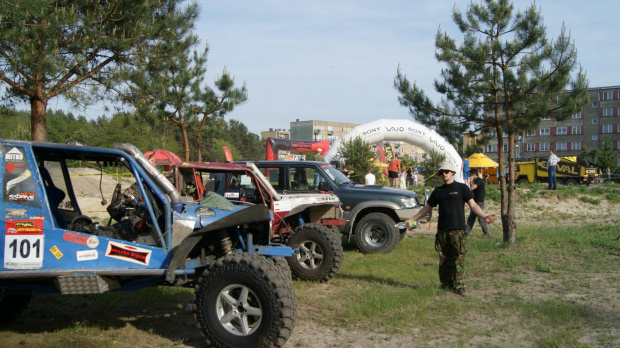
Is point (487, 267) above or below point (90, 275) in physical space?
below

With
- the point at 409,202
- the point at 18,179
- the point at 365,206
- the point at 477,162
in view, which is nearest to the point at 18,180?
the point at 18,179

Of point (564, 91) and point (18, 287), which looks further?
point (564, 91)

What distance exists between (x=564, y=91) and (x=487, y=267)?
3877 millimetres

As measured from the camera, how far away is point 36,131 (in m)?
10.2

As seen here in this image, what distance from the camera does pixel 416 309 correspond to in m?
6.26

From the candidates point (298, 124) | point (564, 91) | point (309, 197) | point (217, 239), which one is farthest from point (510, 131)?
point (298, 124)

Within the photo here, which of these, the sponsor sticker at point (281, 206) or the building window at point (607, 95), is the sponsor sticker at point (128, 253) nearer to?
the sponsor sticker at point (281, 206)

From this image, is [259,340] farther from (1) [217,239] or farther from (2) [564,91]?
(2) [564,91]

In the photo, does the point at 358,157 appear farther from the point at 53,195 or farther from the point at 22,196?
the point at 22,196

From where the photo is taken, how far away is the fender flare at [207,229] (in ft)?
16.4

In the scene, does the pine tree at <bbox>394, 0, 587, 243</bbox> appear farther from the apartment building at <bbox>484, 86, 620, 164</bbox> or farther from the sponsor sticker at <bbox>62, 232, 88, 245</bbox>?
the apartment building at <bbox>484, 86, 620, 164</bbox>

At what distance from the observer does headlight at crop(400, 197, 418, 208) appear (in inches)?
436

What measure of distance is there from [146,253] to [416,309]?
10.5ft

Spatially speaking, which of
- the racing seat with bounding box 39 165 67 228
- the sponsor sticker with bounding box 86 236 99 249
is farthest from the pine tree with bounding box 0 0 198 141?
the sponsor sticker with bounding box 86 236 99 249
